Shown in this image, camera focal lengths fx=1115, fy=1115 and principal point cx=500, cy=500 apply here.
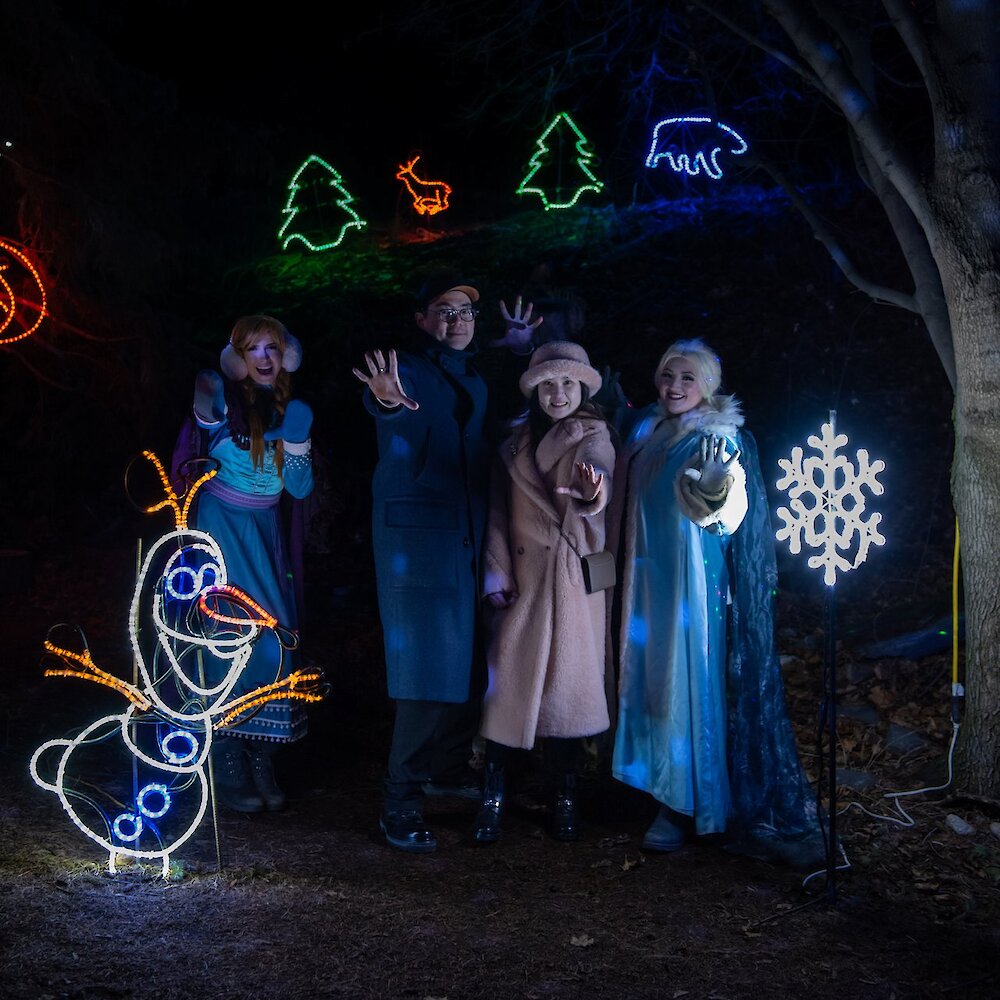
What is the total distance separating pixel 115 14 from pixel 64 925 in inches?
323

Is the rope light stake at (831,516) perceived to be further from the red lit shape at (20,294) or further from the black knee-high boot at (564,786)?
the red lit shape at (20,294)

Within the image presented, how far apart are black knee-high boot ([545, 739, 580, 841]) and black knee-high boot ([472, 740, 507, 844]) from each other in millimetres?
221

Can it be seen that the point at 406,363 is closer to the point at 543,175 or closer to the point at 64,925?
the point at 64,925

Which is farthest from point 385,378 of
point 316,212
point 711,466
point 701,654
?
point 316,212

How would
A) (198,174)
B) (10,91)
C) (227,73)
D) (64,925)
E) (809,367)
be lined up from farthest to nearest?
1. (227,73)
2. (809,367)
3. (198,174)
4. (10,91)
5. (64,925)

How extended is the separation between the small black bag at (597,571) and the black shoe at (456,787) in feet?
4.54

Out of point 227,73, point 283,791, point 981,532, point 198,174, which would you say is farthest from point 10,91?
point 227,73

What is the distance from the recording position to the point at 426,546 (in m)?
4.89

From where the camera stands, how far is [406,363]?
16.1 ft

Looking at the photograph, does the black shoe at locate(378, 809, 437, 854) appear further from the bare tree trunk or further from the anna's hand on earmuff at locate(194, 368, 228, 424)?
the bare tree trunk

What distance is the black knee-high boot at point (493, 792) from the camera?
16.2 feet

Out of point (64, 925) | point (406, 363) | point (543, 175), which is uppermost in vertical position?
point (543, 175)

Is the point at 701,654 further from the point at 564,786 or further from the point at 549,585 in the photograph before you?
the point at 564,786

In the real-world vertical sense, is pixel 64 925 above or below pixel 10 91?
below
